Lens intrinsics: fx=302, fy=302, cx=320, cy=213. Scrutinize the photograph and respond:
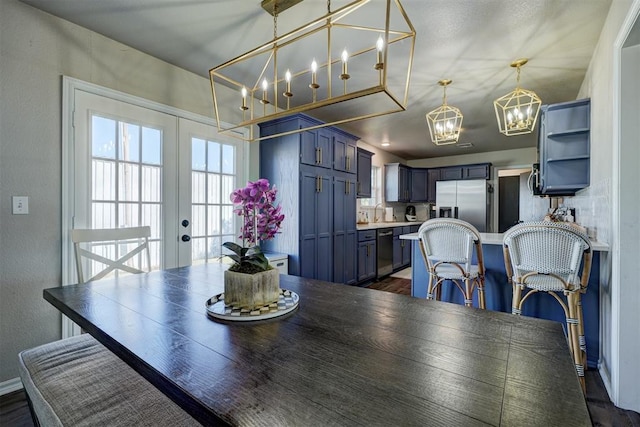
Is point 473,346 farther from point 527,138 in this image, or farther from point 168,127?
point 527,138

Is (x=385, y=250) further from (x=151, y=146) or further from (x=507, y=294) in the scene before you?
(x=151, y=146)

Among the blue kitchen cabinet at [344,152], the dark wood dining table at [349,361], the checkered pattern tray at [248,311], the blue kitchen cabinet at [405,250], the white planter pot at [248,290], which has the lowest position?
the blue kitchen cabinet at [405,250]

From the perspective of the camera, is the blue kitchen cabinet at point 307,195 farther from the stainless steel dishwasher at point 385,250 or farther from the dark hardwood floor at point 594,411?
the dark hardwood floor at point 594,411

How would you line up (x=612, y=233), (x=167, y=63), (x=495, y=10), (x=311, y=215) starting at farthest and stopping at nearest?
(x=311, y=215), (x=167, y=63), (x=495, y=10), (x=612, y=233)

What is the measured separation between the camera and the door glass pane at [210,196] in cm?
296

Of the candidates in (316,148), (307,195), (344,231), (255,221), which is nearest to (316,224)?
(307,195)

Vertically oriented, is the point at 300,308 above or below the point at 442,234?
below

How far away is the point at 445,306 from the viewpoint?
4.00ft

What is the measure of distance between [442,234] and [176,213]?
2.33m

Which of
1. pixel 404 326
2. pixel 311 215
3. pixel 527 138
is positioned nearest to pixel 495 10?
pixel 404 326

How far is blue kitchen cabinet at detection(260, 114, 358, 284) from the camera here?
3383 mm

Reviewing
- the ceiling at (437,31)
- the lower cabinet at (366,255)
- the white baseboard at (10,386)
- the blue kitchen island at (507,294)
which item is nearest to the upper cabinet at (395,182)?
the lower cabinet at (366,255)

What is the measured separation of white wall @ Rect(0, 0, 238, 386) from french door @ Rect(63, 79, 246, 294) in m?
0.09

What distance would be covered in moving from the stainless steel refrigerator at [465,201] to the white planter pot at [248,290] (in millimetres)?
5925
